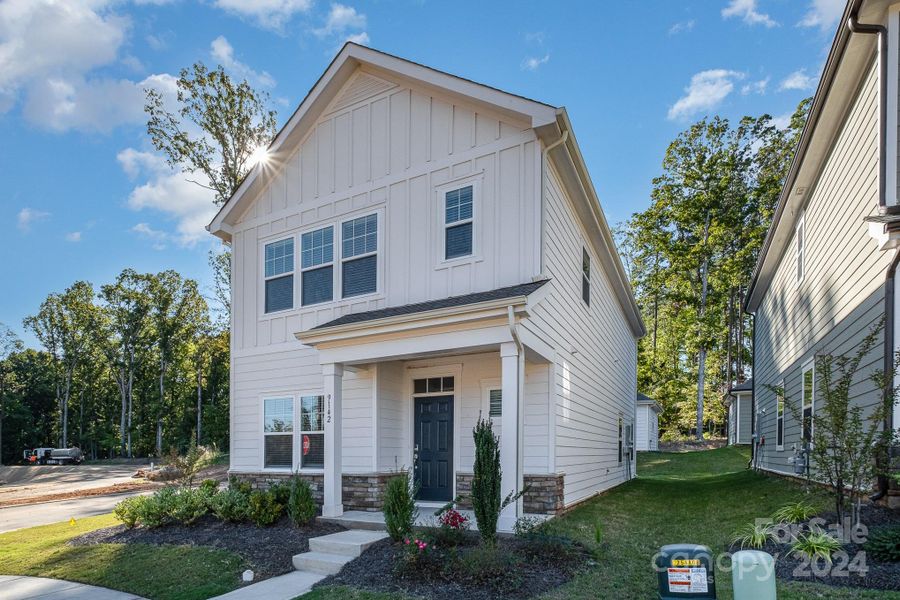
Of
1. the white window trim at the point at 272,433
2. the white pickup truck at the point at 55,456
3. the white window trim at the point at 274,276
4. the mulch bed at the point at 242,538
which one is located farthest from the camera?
the white pickup truck at the point at 55,456

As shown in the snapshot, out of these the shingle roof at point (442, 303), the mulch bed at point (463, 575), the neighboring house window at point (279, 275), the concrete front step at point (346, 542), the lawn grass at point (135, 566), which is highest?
the neighboring house window at point (279, 275)

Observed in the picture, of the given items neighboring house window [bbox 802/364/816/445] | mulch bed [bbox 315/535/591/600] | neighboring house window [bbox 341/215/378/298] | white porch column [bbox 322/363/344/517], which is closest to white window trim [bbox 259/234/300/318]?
neighboring house window [bbox 341/215/378/298]

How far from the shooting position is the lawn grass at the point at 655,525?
5164 millimetres

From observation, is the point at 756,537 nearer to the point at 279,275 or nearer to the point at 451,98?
the point at 451,98

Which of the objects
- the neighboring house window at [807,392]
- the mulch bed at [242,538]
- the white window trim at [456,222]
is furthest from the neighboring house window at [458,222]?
the neighboring house window at [807,392]

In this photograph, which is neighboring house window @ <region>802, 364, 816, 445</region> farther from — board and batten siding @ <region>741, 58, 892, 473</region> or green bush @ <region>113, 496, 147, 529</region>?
green bush @ <region>113, 496, 147, 529</region>

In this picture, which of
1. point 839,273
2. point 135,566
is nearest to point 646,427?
point 839,273

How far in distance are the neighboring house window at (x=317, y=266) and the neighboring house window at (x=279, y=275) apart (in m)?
0.34

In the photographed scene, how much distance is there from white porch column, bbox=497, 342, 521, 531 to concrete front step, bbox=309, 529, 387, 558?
1.73m

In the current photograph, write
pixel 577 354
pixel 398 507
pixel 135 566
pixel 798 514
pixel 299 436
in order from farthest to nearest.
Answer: pixel 577 354, pixel 299 436, pixel 135 566, pixel 398 507, pixel 798 514

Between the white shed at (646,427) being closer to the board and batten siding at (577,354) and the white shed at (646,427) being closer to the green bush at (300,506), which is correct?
the board and batten siding at (577,354)

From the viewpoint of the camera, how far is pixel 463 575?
5.65 m

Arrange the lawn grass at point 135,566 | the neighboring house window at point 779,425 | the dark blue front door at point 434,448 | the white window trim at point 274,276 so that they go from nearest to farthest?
the lawn grass at point 135,566 → the dark blue front door at point 434,448 → the white window trim at point 274,276 → the neighboring house window at point 779,425

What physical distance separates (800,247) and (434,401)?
8324 millimetres
